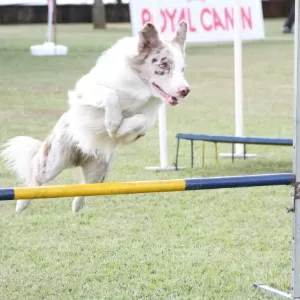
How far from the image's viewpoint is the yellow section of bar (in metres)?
4.66

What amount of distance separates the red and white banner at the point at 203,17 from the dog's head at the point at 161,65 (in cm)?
356

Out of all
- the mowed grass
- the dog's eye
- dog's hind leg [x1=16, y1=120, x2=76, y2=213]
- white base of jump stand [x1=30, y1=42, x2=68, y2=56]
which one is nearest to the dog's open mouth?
the dog's eye

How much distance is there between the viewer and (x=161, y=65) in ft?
17.5

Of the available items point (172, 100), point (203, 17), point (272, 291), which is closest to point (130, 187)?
point (172, 100)

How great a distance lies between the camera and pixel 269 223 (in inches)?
287

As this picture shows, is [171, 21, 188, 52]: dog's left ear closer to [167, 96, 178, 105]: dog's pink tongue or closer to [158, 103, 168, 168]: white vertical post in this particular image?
[167, 96, 178, 105]: dog's pink tongue

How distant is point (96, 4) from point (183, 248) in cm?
3094

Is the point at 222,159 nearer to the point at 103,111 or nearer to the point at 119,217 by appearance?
the point at 119,217

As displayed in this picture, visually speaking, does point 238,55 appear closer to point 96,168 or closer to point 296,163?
point 96,168

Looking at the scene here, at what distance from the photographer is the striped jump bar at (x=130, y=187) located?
15.3ft

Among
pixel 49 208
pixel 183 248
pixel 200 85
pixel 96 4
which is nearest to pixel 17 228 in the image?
pixel 49 208

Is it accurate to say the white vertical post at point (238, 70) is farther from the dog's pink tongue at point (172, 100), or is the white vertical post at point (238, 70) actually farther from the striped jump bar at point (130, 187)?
the striped jump bar at point (130, 187)

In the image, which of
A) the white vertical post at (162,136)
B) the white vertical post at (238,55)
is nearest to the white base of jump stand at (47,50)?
the white vertical post at (238,55)

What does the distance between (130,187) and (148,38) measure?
3.37 ft
